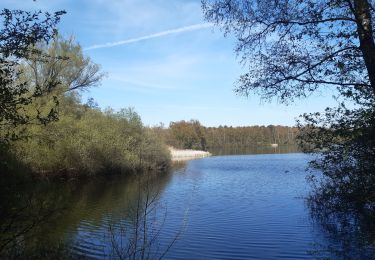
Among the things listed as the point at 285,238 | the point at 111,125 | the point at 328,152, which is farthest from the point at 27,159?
the point at 328,152

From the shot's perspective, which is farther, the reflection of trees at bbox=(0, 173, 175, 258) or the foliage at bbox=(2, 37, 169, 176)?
the foliage at bbox=(2, 37, 169, 176)

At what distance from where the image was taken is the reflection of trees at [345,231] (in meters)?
8.23

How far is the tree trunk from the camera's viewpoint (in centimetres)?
609

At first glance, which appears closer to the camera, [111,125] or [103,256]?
[103,256]

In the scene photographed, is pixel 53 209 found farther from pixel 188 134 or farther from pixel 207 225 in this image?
pixel 188 134

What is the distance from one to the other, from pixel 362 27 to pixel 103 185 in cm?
2640

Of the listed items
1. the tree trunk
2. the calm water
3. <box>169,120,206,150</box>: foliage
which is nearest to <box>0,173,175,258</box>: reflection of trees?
the calm water

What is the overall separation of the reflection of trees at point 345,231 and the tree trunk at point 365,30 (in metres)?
3.31

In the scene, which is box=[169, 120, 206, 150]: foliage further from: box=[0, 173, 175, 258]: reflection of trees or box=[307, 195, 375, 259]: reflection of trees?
box=[307, 195, 375, 259]: reflection of trees

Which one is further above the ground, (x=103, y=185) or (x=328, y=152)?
(x=328, y=152)

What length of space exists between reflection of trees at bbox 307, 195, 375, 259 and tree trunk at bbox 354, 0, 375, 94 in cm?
331

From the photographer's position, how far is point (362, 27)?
617cm

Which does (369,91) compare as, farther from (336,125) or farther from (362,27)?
(362,27)

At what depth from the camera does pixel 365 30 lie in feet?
20.0
